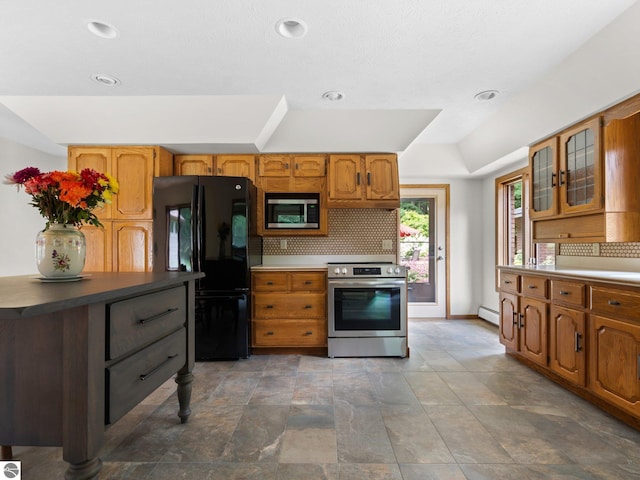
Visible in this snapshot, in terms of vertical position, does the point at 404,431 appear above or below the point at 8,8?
below

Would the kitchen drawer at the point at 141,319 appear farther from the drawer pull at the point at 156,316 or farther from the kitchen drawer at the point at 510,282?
the kitchen drawer at the point at 510,282

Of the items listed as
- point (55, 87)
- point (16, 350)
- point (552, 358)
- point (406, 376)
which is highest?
point (55, 87)

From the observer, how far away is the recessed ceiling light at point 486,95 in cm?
276

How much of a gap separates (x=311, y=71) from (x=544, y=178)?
2.30 meters

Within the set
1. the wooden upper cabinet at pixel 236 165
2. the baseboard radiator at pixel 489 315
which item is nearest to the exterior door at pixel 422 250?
the baseboard radiator at pixel 489 315

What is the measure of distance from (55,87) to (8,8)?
96 centimetres

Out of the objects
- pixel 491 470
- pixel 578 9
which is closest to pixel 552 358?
pixel 491 470

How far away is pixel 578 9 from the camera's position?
1791 millimetres

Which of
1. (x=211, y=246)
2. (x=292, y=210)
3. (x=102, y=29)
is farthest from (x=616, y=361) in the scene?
(x=102, y=29)

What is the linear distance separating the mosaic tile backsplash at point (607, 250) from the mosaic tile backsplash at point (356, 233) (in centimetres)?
170

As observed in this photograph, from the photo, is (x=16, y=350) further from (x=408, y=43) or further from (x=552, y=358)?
(x=552, y=358)

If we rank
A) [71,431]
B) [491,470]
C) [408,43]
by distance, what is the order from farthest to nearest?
[408,43], [491,470], [71,431]

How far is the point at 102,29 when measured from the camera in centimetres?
198

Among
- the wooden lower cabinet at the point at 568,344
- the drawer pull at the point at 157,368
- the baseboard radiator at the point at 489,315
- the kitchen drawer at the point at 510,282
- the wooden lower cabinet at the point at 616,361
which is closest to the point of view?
the drawer pull at the point at 157,368
